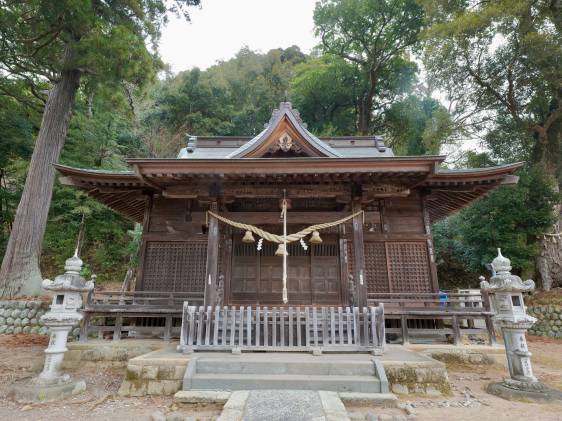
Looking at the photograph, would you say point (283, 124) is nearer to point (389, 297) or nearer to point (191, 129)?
point (389, 297)

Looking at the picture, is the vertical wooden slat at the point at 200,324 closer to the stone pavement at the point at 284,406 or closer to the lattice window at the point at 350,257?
the stone pavement at the point at 284,406

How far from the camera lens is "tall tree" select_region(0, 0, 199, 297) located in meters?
11.1

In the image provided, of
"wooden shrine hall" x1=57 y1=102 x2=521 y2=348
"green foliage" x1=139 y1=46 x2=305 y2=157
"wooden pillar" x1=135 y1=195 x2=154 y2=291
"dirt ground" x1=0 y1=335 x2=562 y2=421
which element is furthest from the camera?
"green foliage" x1=139 y1=46 x2=305 y2=157

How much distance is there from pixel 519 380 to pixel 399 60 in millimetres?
29289

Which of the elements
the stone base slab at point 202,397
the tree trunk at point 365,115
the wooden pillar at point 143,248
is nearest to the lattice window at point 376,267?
the stone base slab at point 202,397

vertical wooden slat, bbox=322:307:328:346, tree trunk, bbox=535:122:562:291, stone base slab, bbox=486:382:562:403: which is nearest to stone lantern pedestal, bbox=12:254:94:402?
vertical wooden slat, bbox=322:307:328:346

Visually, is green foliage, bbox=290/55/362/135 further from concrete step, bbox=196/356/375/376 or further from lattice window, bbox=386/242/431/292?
concrete step, bbox=196/356/375/376

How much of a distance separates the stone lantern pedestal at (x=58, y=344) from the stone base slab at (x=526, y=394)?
767 cm

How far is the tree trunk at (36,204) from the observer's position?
11781mm

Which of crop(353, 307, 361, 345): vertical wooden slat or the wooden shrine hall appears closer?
crop(353, 307, 361, 345): vertical wooden slat

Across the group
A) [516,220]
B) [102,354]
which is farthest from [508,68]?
[102,354]

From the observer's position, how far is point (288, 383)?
5035 mm

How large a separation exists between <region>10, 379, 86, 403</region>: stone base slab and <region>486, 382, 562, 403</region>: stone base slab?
302 inches

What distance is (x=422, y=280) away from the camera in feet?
29.2
